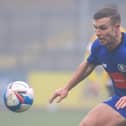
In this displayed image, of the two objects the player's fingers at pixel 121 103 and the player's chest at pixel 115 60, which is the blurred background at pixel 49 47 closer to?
the player's chest at pixel 115 60

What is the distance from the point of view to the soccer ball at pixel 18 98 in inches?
305

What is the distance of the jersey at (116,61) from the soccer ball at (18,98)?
3.07 ft

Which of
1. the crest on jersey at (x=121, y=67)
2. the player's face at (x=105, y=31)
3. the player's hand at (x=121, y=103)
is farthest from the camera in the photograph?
the crest on jersey at (x=121, y=67)

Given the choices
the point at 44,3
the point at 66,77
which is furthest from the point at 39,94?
the point at 44,3

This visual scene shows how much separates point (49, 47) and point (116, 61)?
1431 cm

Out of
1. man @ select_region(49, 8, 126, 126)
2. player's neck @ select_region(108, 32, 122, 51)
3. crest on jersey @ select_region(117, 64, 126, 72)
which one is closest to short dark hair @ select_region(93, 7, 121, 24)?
man @ select_region(49, 8, 126, 126)

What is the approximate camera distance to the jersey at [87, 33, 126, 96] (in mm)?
7320

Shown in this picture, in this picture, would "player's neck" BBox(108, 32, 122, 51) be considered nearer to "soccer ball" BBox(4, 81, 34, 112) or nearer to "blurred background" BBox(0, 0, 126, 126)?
"soccer ball" BBox(4, 81, 34, 112)

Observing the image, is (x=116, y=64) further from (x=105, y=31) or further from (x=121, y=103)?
(x=121, y=103)

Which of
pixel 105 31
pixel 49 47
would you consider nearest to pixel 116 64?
pixel 105 31

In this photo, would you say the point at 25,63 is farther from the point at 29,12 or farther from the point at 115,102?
the point at 115,102

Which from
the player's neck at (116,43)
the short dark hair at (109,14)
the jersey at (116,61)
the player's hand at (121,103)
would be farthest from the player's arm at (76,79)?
the player's hand at (121,103)

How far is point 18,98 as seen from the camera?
7793 millimetres

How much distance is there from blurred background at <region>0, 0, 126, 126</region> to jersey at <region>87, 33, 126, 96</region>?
11.5m
